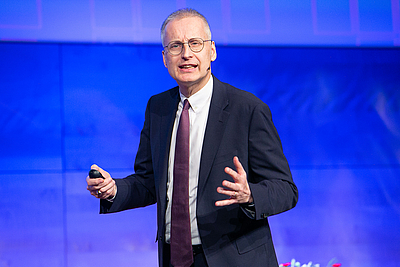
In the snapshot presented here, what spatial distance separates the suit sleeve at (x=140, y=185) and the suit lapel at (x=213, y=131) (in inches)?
12.3

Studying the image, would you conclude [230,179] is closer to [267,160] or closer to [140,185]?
[267,160]

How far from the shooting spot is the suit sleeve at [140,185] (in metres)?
1.43

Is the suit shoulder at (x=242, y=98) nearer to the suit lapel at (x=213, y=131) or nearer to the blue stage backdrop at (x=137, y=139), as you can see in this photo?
the suit lapel at (x=213, y=131)

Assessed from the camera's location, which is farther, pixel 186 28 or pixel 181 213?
pixel 186 28

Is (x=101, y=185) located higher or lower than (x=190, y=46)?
lower

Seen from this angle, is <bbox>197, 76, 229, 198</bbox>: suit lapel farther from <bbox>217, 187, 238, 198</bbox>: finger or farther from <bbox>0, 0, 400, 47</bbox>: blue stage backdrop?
<bbox>0, 0, 400, 47</bbox>: blue stage backdrop

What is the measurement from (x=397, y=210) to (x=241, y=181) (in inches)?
97.4

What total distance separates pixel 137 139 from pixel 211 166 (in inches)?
68.6

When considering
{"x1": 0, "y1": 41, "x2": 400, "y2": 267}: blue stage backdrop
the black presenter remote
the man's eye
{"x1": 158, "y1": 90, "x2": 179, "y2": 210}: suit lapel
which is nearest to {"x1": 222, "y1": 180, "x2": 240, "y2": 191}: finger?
{"x1": 158, "y1": 90, "x2": 179, "y2": 210}: suit lapel

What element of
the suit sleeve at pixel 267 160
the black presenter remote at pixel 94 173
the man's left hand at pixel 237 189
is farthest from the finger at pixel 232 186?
the black presenter remote at pixel 94 173

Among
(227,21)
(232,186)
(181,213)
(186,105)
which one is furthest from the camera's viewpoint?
(227,21)

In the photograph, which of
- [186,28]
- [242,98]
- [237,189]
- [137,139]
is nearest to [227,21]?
[137,139]

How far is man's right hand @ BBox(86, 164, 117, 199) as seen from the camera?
130cm

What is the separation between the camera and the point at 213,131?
1.32m
